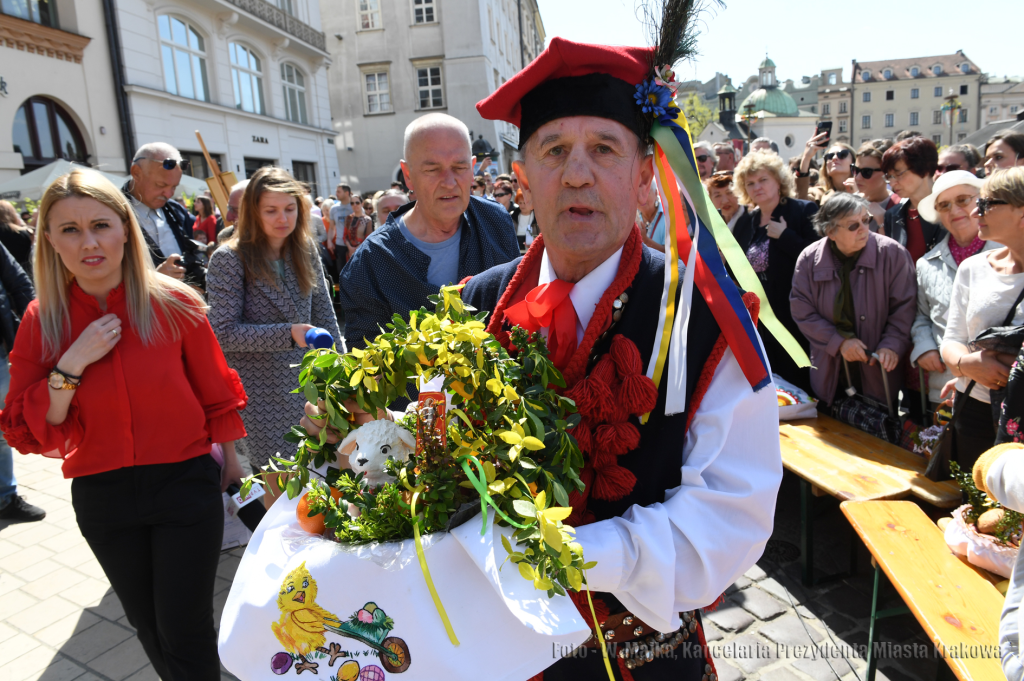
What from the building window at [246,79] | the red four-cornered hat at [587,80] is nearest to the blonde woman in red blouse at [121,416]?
the red four-cornered hat at [587,80]

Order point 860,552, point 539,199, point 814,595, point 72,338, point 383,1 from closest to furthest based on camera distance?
1. point 539,199
2. point 72,338
3. point 814,595
4. point 860,552
5. point 383,1

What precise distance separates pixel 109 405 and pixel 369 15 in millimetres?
33315

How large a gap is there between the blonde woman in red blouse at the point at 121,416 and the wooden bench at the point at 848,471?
10.2 feet

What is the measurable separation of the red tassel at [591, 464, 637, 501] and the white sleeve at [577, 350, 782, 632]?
5 cm

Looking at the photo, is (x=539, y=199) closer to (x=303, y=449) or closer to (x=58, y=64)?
(x=303, y=449)

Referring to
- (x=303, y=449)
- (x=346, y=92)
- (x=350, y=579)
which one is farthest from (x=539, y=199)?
(x=346, y=92)

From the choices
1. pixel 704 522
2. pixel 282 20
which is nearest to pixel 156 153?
Result: pixel 704 522

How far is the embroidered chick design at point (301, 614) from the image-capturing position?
1.13 meters

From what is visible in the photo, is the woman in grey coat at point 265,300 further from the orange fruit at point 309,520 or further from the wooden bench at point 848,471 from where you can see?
the wooden bench at point 848,471

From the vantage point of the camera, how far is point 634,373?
1.37 metres

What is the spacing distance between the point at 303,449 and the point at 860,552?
3.77 meters

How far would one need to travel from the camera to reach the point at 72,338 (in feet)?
8.05

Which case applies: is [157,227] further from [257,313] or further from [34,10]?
[34,10]

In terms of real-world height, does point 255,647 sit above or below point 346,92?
below
